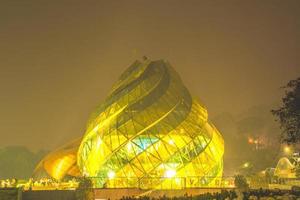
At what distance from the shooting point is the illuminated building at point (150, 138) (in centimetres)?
3931

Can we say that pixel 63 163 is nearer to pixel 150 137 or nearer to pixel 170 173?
pixel 150 137

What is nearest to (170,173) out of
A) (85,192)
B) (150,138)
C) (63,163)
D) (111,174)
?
(150,138)

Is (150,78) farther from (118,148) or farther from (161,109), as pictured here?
(118,148)

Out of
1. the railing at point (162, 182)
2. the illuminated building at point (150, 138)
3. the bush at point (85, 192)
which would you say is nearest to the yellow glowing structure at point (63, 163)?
the illuminated building at point (150, 138)

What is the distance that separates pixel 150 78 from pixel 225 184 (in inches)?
429

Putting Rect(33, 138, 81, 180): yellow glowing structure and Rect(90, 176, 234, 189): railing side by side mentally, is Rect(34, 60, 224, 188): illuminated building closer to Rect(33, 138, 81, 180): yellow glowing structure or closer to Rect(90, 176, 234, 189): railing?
Rect(90, 176, 234, 189): railing

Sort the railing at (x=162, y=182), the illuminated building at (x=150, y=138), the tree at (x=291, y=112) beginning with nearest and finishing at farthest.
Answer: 1. the tree at (x=291, y=112)
2. the railing at (x=162, y=182)
3. the illuminated building at (x=150, y=138)

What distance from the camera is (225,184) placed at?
126 ft

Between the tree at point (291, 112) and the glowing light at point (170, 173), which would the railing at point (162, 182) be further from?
the tree at point (291, 112)

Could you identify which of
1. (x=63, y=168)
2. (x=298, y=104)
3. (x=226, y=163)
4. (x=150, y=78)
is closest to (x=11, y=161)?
(x=226, y=163)

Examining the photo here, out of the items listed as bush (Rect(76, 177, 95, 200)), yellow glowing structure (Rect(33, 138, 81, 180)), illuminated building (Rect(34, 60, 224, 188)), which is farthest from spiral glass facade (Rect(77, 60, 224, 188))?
bush (Rect(76, 177, 95, 200))

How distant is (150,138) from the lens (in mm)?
40062

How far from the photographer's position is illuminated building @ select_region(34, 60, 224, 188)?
3931 centimetres

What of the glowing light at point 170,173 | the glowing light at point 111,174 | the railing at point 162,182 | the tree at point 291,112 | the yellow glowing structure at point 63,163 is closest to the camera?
the tree at point 291,112
